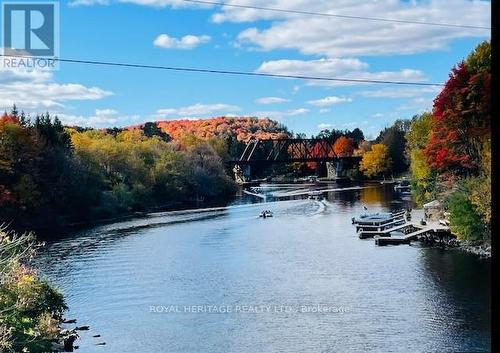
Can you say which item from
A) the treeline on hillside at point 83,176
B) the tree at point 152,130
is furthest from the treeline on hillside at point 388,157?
the tree at point 152,130

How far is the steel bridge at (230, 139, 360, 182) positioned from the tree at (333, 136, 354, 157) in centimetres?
130

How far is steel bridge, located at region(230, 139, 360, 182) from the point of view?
367 feet

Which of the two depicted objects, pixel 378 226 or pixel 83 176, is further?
pixel 83 176

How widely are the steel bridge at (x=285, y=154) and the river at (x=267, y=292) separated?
67842mm

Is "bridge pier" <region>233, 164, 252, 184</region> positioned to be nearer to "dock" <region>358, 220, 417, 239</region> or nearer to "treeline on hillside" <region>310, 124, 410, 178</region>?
"treeline on hillside" <region>310, 124, 410, 178</region>

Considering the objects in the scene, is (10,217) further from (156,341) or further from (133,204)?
(156,341)

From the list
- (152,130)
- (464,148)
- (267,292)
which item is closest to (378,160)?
(152,130)

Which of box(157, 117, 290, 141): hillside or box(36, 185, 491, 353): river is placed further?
box(157, 117, 290, 141): hillside

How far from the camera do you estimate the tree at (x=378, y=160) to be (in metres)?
100

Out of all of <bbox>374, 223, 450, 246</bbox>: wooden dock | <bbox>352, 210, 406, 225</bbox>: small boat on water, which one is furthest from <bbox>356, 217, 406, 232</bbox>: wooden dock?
<bbox>374, 223, 450, 246</bbox>: wooden dock

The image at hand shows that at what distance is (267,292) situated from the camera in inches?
984

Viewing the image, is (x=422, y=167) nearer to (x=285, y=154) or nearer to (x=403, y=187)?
(x=403, y=187)

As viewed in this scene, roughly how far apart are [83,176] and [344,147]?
249ft

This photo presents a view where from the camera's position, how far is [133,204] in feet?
202
